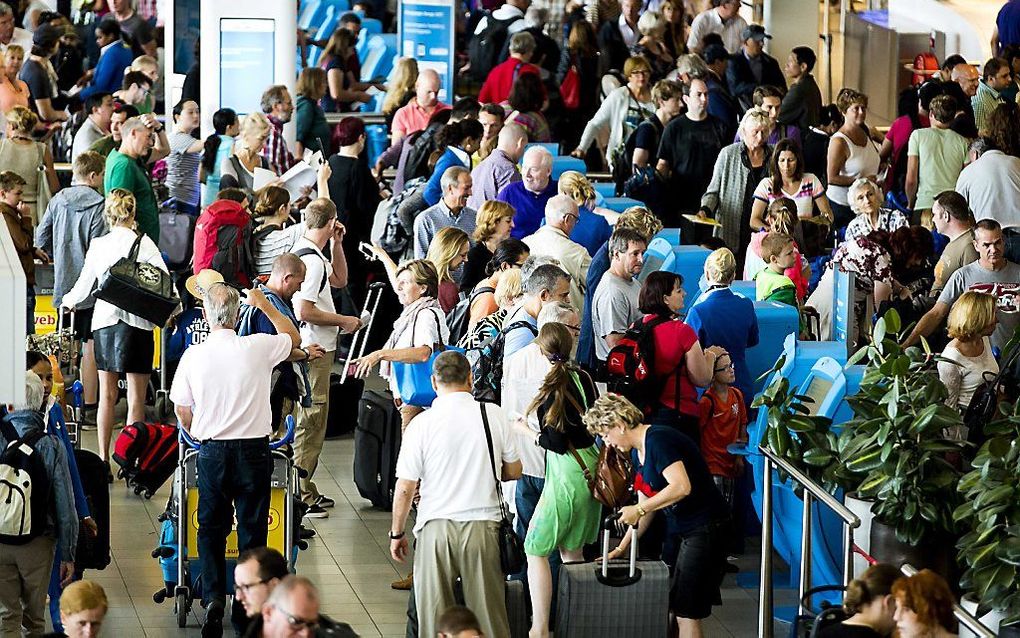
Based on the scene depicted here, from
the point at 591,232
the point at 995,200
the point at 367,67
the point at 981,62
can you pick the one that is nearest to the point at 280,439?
the point at 591,232

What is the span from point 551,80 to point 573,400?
8.86m

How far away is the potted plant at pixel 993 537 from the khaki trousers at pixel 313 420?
3856 millimetres

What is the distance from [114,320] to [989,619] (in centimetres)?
544

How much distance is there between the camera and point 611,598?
7.30 m

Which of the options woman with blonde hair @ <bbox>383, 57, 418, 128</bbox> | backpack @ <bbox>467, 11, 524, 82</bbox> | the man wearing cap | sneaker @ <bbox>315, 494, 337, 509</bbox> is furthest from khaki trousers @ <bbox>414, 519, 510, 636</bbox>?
backpack @ <bbox>467, 11, 524, 82</bbox>

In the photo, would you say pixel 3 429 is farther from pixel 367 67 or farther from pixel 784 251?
pixel 367 67

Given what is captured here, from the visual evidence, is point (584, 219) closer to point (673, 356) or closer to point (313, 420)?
point (313, 420)

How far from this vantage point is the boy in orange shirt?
848 centimetres

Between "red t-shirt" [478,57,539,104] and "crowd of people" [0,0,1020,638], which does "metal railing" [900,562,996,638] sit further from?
"red t-shirt" [478,57,539,104]

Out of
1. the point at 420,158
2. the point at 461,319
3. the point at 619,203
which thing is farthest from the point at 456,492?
the point at 420,158

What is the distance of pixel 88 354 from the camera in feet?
36.1

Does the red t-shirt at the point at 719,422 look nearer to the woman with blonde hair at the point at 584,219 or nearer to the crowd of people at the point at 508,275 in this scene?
the crowd of people at the point at 508,275

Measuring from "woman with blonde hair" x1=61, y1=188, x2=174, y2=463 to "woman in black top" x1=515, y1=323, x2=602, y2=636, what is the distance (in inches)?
130

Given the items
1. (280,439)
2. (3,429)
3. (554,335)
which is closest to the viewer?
(3,429)
